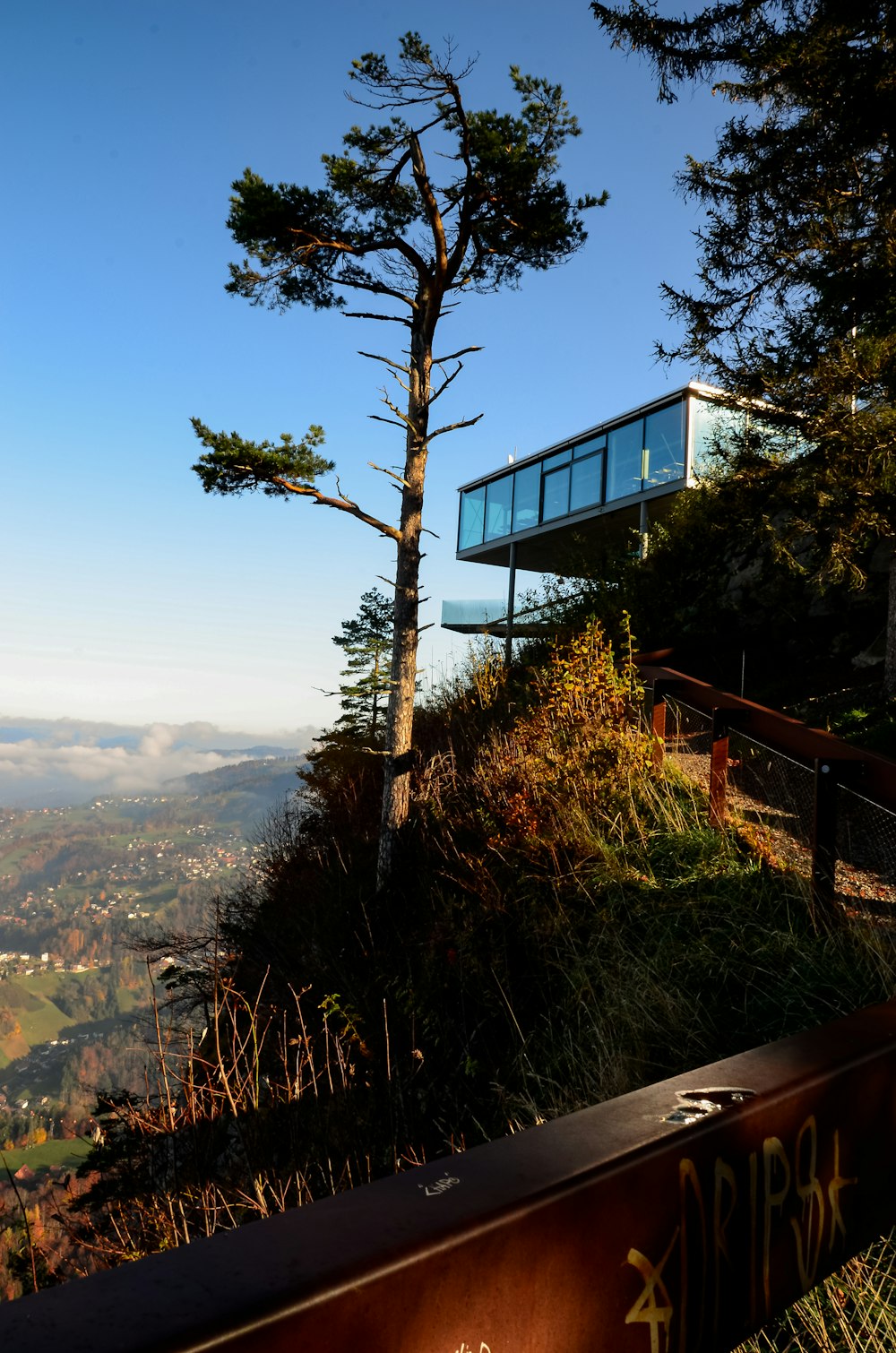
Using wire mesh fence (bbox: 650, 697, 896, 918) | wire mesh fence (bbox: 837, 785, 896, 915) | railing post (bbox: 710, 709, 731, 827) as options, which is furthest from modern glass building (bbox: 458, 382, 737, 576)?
railing post (bbox: 710, 709, 731, 827)

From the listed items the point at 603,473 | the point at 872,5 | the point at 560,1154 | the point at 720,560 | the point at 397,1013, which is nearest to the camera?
the point at 560,1154

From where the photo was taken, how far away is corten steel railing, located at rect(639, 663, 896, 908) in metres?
5.03

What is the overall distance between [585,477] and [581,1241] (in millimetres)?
26400

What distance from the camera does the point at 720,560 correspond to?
17.2 meters

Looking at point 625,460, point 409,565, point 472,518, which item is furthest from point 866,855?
point 472,518

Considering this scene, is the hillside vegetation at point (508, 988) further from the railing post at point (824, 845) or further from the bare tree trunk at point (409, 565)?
the bare tree trunk at point (409, 565)

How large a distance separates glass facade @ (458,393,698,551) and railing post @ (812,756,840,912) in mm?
17886

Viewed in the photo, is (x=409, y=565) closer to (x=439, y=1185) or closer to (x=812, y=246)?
(x=812, y=246)

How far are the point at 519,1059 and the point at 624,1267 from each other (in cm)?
481

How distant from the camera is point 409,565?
41.4 ft

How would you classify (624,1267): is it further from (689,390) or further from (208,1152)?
(689,390)

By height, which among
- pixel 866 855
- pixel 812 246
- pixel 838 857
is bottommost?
pixel 866 855

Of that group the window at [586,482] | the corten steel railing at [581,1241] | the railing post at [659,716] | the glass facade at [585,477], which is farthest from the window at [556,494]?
the corten steel railing at [581,1241]

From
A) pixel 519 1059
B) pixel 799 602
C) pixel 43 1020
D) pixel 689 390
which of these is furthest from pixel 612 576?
pixel 43 1020
